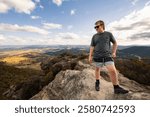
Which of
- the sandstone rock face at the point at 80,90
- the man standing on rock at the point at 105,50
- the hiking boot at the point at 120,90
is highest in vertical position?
the man standing on rock at the point at 105,50

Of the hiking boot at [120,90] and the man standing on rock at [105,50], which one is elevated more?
the man standing on rock at [105,50]

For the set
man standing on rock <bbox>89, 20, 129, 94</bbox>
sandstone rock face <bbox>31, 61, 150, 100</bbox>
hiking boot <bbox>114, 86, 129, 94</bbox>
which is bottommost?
sandstone rock face <bbox>31, 61, 150, 100</bbox>

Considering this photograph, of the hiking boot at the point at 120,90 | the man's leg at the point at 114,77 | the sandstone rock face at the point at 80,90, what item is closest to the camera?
the man's leg at the point at 114,77

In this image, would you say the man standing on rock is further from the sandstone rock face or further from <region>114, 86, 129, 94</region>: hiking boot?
the sandstone rock face

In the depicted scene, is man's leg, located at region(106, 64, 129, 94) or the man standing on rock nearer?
man's leg, located at region(106, 64, 129, 94)

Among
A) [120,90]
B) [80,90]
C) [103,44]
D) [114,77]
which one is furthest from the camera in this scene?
[80,90]

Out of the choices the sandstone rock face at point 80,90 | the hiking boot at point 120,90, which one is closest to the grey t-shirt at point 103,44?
the hiking boot at point 120,90

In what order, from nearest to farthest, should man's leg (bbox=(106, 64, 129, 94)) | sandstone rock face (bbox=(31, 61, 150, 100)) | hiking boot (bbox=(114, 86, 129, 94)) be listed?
man's leg (bbox=(106, 64, 129, 94)) < hiking boot (bbox=(114, 86, 129, 94)) < sandstone rock face (bbox=(31, 61, 150, 100))

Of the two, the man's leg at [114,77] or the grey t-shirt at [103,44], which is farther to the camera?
the grey t-shirt at [103,44]

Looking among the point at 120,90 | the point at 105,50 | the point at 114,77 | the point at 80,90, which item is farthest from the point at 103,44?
the point at 80,90

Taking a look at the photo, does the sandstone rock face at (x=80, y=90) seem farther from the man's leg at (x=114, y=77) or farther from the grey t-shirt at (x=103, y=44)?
the grey t-shirt at (x=103, y=44)

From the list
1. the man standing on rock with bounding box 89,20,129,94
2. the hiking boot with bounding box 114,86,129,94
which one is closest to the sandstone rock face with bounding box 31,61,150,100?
the hiking boot with bounding box 114,86,129,94

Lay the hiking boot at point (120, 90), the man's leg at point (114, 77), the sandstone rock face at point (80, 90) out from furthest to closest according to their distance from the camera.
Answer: the sandstone rock face at point (80, 90), the hiking boot at point (120, 90), the man's leg at point (114, 77)

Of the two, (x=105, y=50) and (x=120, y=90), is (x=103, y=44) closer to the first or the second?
(x=105, y=50)
